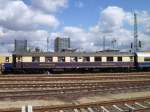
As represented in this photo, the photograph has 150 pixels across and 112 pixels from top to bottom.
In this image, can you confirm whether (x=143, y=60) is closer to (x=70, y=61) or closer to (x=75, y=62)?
(x=75, y=62)

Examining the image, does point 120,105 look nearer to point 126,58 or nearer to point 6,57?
point 6,57

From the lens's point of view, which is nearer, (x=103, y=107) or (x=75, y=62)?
(x=103, y=107)

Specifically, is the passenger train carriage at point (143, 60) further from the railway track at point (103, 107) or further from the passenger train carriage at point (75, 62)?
the railway track at point (103, 107)

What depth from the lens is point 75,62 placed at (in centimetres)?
5362

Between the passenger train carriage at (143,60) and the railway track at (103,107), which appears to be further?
the passenger train carriage at (143,60)

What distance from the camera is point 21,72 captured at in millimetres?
50906

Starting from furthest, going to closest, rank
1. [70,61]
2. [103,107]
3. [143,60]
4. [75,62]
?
[143,60], [75,62], [70,61], [103,107]

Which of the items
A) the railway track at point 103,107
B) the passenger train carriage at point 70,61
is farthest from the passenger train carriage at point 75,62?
the railway track at point 103,107

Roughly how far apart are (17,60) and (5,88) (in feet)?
82.5

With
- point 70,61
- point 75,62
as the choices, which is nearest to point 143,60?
point 75,62

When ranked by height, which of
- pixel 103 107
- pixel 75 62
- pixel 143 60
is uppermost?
pixel 143 60

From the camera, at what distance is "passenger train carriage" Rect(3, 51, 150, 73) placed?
51.3 metres

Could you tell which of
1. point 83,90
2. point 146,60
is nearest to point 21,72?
point 146,60

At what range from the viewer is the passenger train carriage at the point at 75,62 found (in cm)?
5134
